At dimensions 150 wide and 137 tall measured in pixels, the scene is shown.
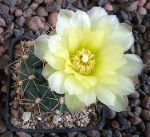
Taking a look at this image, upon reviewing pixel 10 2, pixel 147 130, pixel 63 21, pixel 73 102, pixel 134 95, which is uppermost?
pixel 63 21

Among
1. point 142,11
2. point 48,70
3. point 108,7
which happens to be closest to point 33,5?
point 108,7

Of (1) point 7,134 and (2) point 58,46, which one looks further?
(1) point 7,134

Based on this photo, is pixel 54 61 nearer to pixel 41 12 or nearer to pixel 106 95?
pixel 106 95

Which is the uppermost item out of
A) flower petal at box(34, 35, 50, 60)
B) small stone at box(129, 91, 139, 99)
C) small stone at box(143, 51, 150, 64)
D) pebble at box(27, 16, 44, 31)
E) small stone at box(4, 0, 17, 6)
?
flower petal at box(34, 35, 50, 60)

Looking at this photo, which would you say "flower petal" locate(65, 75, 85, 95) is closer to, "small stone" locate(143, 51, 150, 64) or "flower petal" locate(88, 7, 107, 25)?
"flower petal" locate(88, 7, 107, 25)

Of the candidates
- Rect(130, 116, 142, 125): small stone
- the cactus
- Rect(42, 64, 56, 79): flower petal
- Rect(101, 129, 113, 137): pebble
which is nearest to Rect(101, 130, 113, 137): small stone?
Rect(101, 129, 113, 137): pebble

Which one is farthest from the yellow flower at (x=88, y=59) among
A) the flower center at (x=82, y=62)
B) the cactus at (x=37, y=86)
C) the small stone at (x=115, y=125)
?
the small stone at (x=115, y=125)

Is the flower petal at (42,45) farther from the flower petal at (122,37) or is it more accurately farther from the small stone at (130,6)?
the small stone at (130,6)
